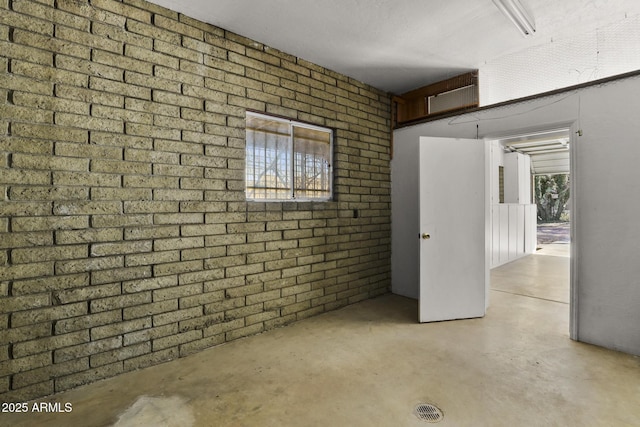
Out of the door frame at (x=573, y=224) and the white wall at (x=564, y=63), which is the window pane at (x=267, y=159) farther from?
the door frame at (x=573, y=224)

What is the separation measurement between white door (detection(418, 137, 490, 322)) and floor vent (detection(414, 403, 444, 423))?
5.46ft

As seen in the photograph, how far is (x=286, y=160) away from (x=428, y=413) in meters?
2.68

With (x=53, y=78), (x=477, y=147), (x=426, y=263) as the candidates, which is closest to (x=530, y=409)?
(x=426, y=263)

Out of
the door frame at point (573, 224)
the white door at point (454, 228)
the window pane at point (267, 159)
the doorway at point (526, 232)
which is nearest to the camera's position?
the door frame at point (573, 224)

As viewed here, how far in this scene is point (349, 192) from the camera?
4.14 m

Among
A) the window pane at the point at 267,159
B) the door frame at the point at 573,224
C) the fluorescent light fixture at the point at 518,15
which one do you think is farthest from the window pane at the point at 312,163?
the door frame at the point at 573,224

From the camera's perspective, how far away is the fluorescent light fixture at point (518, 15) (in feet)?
8.06

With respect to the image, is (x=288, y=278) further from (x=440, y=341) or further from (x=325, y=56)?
(x=325, y=56)

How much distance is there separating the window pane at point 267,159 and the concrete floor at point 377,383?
1522 millimetres

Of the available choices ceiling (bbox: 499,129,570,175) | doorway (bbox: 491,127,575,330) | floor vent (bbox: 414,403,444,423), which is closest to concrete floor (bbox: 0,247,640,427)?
floor vent (bbox: 414,403,444,423)

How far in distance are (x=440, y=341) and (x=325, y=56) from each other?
129 inches

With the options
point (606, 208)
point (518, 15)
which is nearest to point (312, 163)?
point (518, 15)

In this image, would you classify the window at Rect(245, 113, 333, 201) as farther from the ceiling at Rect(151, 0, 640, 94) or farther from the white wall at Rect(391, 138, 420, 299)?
the white wall at Rect(391, 138, 420, 299)

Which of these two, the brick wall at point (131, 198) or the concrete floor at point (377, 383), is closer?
the concrete floor at point (377, 383)
